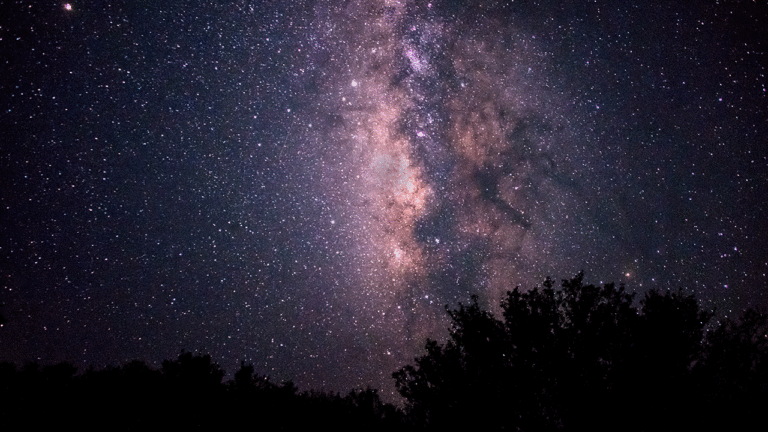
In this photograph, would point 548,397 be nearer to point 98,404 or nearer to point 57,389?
point 98,404

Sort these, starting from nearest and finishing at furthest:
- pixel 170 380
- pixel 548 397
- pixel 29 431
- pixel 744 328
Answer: pixel 548 397 → pixel 744 328 → pixel 29 431 → pixel 170 380

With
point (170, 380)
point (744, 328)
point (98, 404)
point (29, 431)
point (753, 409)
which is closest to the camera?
point (753, 409)

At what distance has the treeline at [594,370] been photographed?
755 centimetres

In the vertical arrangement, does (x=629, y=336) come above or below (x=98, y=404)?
above

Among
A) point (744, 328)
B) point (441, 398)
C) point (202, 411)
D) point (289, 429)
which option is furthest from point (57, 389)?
point (744, 328)

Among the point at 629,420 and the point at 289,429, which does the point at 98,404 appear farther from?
the point at 629,420

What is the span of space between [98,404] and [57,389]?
216 centimetres

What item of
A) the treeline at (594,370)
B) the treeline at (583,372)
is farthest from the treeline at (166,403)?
the treeline at (594,370)

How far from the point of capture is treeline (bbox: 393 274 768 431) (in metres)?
7.55

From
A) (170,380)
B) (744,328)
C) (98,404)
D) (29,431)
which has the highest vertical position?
(744,328)

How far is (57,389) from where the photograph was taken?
13977 mm

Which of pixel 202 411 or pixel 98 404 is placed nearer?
pixel 98 404

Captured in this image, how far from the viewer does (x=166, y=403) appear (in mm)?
14031

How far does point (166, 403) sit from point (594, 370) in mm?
14852
